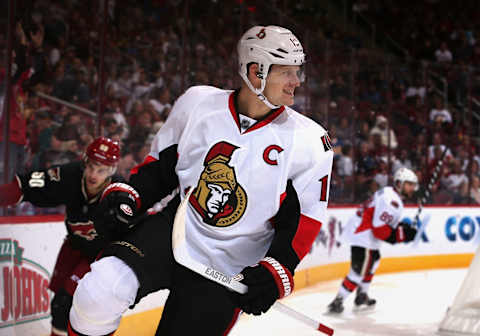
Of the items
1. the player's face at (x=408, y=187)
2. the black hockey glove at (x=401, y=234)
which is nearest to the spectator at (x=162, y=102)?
the black hockey glove at (x=401, y=234)

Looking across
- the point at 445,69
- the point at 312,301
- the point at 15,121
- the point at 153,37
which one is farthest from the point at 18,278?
the point at 445,69

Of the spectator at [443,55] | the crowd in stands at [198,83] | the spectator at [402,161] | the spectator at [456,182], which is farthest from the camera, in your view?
the spectator at [443,55]

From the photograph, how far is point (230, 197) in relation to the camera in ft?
7.11

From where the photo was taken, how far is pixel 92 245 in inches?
137

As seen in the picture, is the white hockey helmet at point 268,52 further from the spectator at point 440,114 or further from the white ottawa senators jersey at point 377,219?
the spectator at point 440,114

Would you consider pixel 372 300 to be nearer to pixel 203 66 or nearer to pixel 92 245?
pixel 203 66

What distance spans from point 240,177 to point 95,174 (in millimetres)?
1448

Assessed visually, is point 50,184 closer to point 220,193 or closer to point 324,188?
point 220,193

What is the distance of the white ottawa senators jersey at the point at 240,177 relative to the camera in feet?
7.11

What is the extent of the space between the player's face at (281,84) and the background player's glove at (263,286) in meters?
0.54

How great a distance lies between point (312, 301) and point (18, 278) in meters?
3.53

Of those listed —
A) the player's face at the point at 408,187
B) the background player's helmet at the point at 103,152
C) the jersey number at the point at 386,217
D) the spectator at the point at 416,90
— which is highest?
the background player's helmet at the point at 103,152

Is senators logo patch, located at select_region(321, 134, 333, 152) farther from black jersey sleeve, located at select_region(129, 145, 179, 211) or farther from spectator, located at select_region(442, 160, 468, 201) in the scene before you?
spectator, located at select_region(442, 160, 468, 201)

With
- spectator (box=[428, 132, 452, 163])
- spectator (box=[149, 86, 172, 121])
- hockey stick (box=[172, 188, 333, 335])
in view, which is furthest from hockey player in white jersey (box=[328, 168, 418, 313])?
hockey stick (box=[172, 188, 333, 335])
